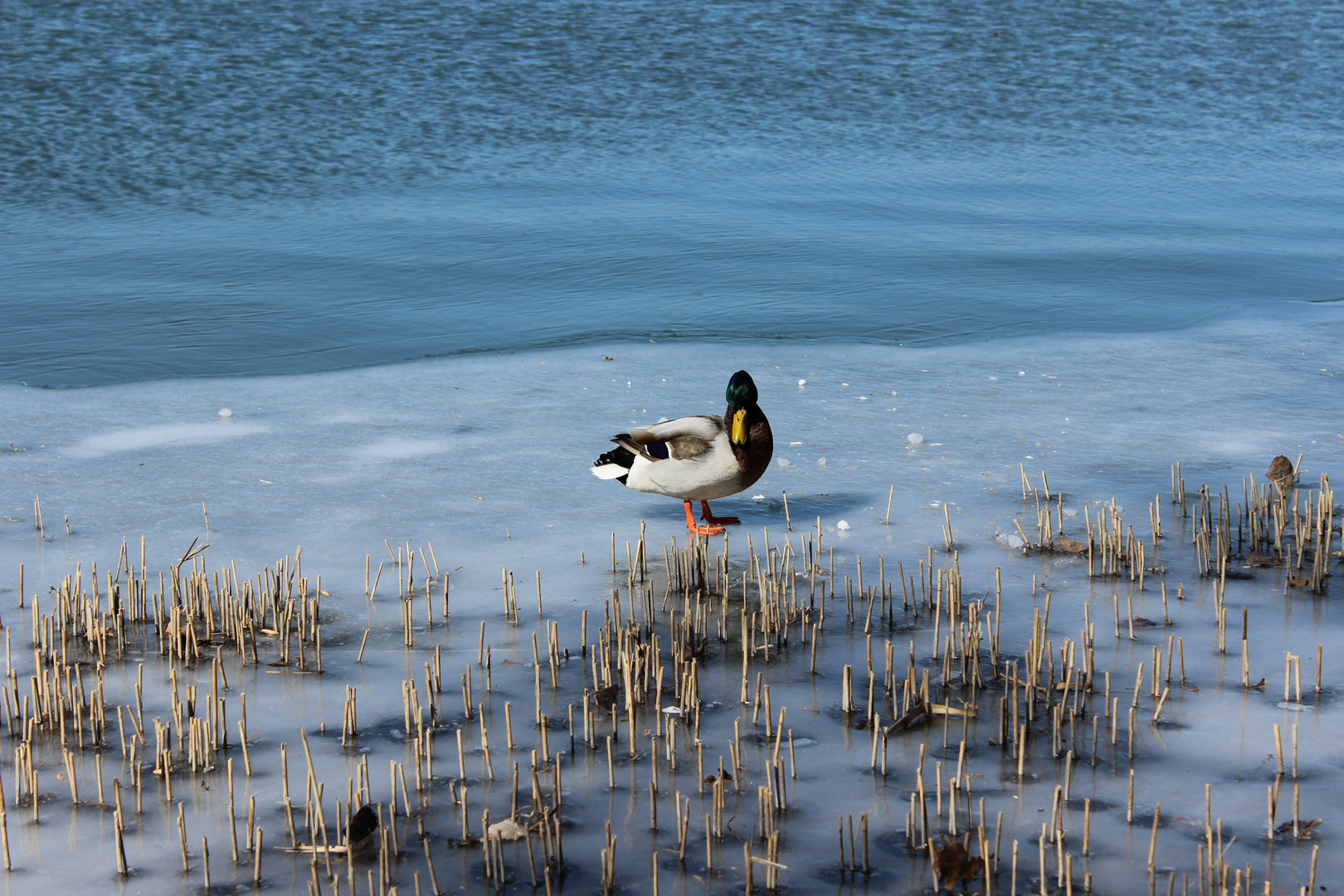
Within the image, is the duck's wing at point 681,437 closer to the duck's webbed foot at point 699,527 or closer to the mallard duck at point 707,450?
the mallard duck at point 707,450

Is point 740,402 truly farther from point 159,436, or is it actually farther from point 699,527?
point 159,436

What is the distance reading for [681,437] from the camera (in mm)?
6176

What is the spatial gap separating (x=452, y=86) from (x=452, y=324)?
32.6 ft

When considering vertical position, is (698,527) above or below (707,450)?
below

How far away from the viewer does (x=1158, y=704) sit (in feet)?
14.8

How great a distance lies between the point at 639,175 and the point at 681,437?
34.1 ft

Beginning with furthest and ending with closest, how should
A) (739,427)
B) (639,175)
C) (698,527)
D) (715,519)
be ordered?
1. (639,175)
2. (715,519)
3. (698,527)
4. (739,427)

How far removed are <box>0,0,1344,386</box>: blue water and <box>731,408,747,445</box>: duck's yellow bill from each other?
408cm

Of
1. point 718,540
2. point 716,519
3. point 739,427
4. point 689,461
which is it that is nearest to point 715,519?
point 716,519

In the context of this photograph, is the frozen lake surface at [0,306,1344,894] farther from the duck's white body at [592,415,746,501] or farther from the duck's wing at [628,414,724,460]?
the duck's wing at [628,414,724,460]

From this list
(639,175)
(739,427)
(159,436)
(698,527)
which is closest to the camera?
(739,427)

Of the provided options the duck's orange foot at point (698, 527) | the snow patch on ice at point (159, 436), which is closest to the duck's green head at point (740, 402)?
the duck's orange foot at point (698, 527)

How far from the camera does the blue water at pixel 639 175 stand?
35.3 ft

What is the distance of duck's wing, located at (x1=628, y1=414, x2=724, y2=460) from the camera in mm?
6141
